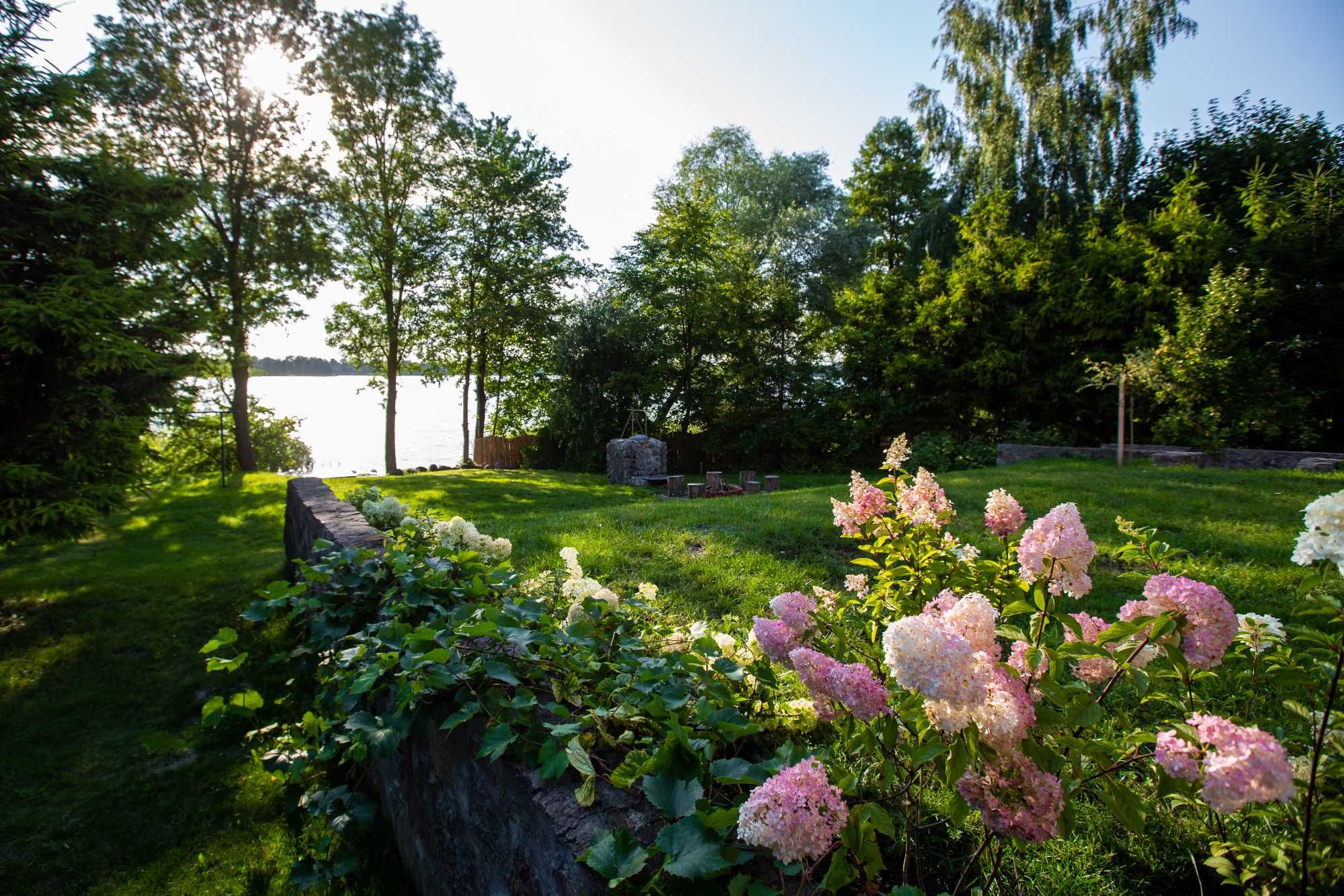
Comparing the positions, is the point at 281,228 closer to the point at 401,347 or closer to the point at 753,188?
the point at 401,347

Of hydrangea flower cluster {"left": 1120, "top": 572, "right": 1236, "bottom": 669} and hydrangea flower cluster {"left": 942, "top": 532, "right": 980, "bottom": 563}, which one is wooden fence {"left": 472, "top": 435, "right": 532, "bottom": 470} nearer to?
hydrangea flower cluster {"left": 942, "top": 532, "right": 980, "bottom": 563}

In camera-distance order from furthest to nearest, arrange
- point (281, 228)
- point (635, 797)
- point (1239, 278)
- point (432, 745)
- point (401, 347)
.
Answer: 1. point (401, 347)
2. point (281, 228)
3. point (1239, 278)
4. point (432, 745)
5. point (635, 797)

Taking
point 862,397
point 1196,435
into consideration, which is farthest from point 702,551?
point 862,397

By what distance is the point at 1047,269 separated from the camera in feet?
37.8

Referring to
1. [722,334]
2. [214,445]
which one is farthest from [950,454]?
[214,445]

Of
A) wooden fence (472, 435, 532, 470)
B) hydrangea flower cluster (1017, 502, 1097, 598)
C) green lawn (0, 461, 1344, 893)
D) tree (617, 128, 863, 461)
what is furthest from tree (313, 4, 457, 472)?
hydrangea flower cluster (1017, 502, 1097, 598)

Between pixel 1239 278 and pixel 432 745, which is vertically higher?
pixel 1239 278

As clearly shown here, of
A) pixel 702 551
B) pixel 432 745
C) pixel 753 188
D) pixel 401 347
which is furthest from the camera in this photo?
pixel 753 188

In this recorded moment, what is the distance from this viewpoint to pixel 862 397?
13.6 meters

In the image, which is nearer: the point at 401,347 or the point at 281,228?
the point at 281,228

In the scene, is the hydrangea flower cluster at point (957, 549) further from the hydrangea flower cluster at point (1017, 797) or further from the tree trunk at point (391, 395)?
the tree trunk at point (391, 395)

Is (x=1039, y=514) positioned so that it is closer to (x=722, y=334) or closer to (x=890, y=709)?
(x=890, y=709)

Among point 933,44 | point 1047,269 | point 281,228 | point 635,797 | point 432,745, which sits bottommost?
point 432,745

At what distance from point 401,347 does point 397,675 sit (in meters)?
18.5
